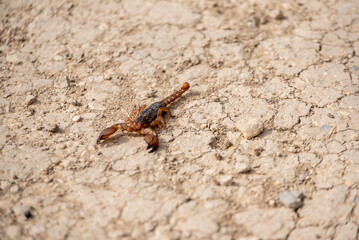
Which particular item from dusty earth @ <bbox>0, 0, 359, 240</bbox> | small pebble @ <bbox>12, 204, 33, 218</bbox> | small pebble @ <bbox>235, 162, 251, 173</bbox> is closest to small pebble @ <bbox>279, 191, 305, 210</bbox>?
dusty earth @ <bbox>0, 0, 359, 240</bbox>

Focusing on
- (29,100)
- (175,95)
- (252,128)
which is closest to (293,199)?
(252,128)

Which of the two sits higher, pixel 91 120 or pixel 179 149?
pixel 91 120

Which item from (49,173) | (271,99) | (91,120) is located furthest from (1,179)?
(271,99)

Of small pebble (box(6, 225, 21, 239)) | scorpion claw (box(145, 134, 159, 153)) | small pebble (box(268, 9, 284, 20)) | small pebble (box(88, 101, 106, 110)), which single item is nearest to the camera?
small pebble (box(6, 225, 21, 239))

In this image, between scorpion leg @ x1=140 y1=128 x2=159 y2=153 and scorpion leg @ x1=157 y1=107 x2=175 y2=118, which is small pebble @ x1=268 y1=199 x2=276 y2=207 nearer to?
scorpion leg @ x1=140 y1=128 x2=159 y2=153

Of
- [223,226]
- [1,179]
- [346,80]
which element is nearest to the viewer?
[223,226]

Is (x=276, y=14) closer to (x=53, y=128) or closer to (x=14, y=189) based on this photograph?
(x=53, y=128)

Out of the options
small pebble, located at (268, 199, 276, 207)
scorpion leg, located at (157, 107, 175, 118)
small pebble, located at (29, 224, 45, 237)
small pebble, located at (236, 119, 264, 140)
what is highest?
small pebble, located at (29, 224, 45, 237)

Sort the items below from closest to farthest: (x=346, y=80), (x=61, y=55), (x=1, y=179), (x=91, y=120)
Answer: (x=1, y=179) → (x=91, y=120) → (x=346, y=80) → (x=61, y=55)

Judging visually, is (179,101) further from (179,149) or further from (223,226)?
(223,226)
